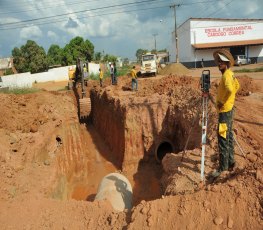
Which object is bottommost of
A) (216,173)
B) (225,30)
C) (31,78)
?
(216,173)

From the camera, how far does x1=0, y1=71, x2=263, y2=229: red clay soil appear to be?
505 centimetres

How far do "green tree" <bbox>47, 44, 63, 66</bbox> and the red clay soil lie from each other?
33043 mm

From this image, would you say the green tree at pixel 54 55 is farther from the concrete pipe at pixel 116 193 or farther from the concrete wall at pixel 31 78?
the concrete pipe at pixel 116 193

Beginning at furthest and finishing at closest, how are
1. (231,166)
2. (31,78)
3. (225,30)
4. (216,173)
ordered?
(225,30) → (31,78) → (231,166) → (216,173)

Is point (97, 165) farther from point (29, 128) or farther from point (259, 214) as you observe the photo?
point (259, 214)

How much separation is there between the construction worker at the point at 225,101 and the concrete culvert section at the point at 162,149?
7.48m

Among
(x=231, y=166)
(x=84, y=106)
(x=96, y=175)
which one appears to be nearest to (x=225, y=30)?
(x=84, y=106)

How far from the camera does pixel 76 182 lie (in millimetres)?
14758

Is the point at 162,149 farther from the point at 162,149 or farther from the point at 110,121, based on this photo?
the point at 110,121

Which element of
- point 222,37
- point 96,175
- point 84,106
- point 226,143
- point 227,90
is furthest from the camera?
point 222,37

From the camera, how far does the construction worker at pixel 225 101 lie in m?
5.67

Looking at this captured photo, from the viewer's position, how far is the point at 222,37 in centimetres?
4106

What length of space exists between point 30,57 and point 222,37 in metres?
29.3

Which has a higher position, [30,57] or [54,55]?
[54,55]
